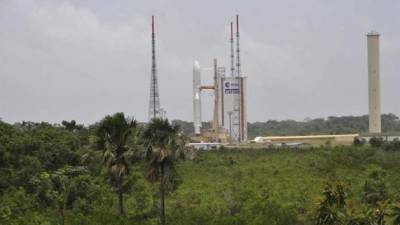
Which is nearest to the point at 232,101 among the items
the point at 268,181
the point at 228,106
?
the point at 228,106

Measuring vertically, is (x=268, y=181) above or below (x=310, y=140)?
below

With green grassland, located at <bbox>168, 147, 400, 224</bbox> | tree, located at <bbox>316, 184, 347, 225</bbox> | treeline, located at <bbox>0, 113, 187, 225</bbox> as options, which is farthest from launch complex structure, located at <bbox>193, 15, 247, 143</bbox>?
tree, located at <bbox>316, 184, 347, 225</bbox>

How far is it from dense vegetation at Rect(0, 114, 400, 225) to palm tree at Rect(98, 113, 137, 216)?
2.1 inches

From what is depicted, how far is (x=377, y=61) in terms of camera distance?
139250mm

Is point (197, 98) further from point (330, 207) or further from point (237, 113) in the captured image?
point (330, 207)

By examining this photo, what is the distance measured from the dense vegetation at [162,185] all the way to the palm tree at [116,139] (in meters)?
0.05

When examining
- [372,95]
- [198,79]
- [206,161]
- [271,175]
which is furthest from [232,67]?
[271,175]

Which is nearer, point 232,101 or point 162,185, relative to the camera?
point 162,185

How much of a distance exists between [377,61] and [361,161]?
52613mm

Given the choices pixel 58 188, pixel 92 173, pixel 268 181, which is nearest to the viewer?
pixel 58 188

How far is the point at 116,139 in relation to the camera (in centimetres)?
4222

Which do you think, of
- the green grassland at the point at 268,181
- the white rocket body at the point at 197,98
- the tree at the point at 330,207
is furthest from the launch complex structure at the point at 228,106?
the tree at the point at 330,207

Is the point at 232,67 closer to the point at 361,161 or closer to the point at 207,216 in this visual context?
the point at 361,161

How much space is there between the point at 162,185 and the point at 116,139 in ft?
11.9
